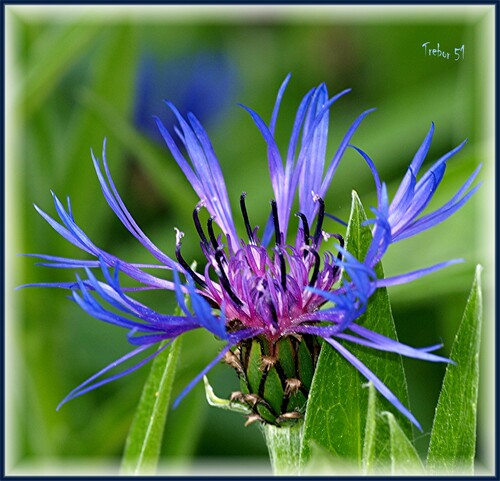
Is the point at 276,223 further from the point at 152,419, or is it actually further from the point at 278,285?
the point at 152,419

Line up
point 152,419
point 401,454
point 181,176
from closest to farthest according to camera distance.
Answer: point 401,454, point 152,419, point 181,176

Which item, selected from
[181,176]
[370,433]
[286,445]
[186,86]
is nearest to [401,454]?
[370,433]

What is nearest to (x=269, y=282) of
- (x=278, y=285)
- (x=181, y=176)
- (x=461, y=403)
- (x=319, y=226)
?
(x=278, y=285)

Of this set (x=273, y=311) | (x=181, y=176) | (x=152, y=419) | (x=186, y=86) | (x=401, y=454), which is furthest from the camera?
(x=186, y=86)

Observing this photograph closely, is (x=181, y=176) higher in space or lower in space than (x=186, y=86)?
lower

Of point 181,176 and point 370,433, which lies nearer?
point 370,433

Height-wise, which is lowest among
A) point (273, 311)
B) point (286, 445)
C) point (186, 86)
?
point (286, 445)

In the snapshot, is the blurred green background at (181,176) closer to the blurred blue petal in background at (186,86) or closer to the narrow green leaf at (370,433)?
the blurred blue petal in background at (186,86)

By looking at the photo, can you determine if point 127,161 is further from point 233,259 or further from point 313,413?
point 313,413
